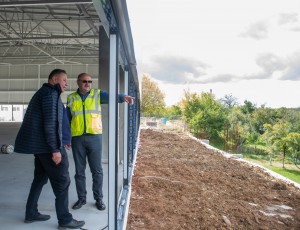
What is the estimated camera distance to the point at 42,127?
109 inches

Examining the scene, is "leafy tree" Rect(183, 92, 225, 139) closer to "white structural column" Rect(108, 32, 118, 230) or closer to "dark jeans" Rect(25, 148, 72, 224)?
"dark jeans" Rect(25, 148, 72, 224)

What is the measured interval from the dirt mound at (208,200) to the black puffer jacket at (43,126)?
1.63 meters

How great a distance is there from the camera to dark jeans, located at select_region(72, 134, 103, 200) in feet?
11.8

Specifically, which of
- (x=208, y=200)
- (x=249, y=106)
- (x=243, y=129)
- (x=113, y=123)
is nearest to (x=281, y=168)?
(x=243, y=129)

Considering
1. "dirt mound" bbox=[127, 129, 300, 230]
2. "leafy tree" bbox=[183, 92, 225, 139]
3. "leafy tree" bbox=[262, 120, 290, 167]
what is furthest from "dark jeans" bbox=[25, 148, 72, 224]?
"leafy tree" bbox=[183, 92, 225, 139]

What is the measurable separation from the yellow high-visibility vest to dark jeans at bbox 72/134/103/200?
0.08m

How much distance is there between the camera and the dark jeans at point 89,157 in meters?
3.61

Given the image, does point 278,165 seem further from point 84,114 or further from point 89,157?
point 84,114

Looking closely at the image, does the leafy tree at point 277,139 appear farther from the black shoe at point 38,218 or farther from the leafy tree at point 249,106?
the black shoe at point 38,218

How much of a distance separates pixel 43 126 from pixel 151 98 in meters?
49.0

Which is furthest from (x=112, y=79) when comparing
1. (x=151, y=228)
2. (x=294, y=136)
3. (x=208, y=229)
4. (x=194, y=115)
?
(x=194, y=115)

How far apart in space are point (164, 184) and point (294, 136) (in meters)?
16.8

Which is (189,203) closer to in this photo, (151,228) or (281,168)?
(151,228)

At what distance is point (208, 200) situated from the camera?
5.24 meters
